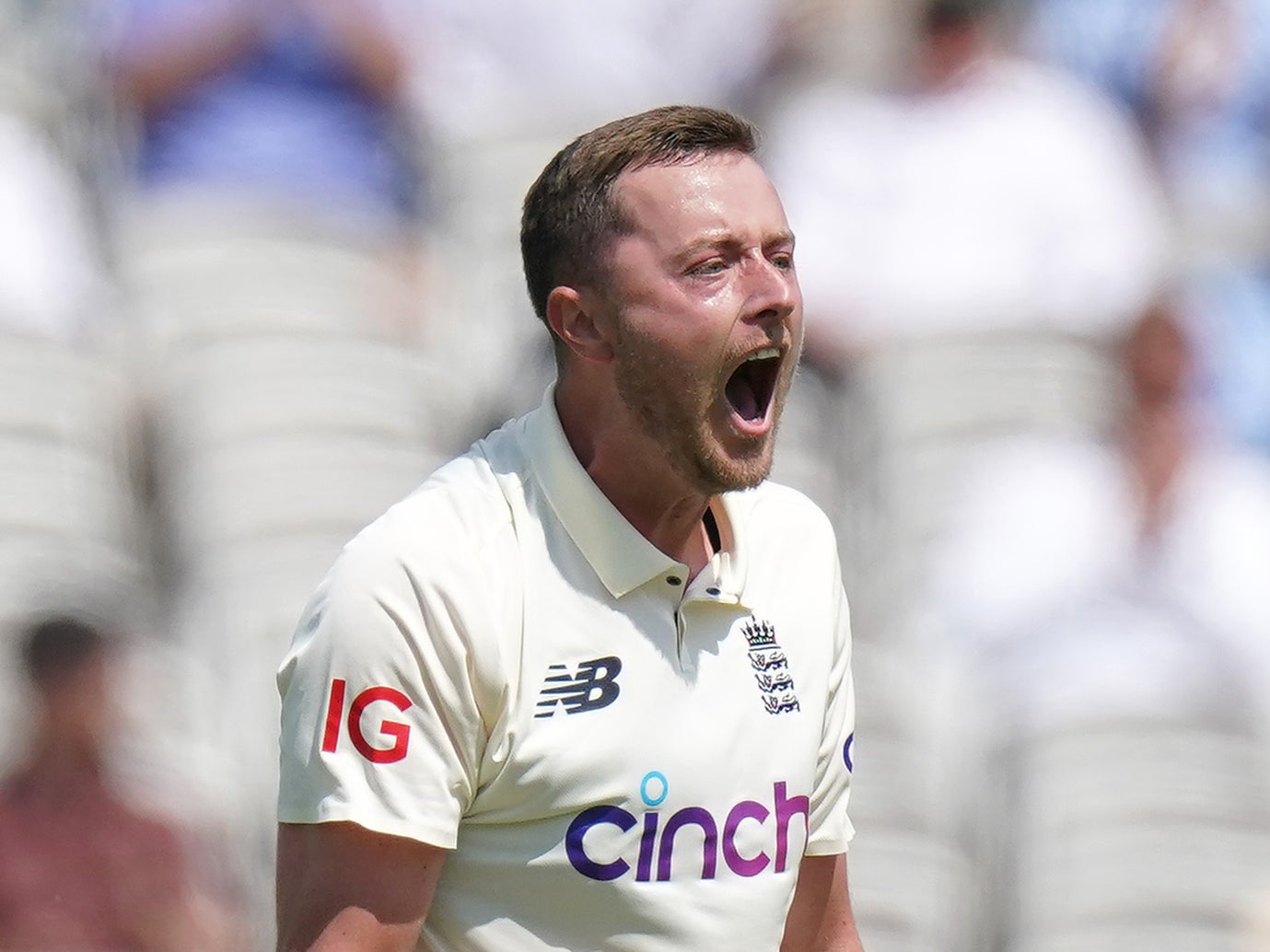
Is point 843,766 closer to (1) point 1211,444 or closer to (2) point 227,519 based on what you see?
(2) point 227,519

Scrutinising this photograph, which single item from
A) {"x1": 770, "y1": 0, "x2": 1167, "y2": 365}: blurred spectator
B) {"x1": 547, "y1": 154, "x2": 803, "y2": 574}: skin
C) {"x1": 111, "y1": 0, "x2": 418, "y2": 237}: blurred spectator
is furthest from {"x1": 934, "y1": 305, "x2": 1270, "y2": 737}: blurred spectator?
{"x1": 547, "y1": 154, "x2": 803, "y2": 574}: skin

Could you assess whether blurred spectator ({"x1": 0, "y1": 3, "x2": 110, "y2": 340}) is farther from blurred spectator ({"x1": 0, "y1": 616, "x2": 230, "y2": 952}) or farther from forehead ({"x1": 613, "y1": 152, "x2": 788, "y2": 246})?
forehead ({"x1": 613, "y1": 152, "x2": 788, "y2": 246})

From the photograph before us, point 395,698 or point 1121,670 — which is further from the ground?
point 1121,670

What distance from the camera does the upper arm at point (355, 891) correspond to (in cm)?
178

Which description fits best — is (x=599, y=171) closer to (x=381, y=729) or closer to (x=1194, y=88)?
(x=381, y=729)

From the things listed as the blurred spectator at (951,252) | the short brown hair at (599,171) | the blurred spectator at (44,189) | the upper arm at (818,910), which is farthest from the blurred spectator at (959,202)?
the short brown hair at (599,171)

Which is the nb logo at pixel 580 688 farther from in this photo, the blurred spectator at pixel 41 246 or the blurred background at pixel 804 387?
the blurred spectator at pixel 41 246

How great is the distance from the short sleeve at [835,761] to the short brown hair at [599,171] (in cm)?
50

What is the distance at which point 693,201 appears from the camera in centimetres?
194

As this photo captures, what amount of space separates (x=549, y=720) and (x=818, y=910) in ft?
1.77

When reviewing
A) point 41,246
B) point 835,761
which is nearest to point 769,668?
point 835,761

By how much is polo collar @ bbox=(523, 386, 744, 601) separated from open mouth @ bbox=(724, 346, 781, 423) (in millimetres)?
174

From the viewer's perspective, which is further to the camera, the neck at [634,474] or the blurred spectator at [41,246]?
the blurred spectator at [41,246]

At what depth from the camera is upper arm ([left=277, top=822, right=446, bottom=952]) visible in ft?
5.84
